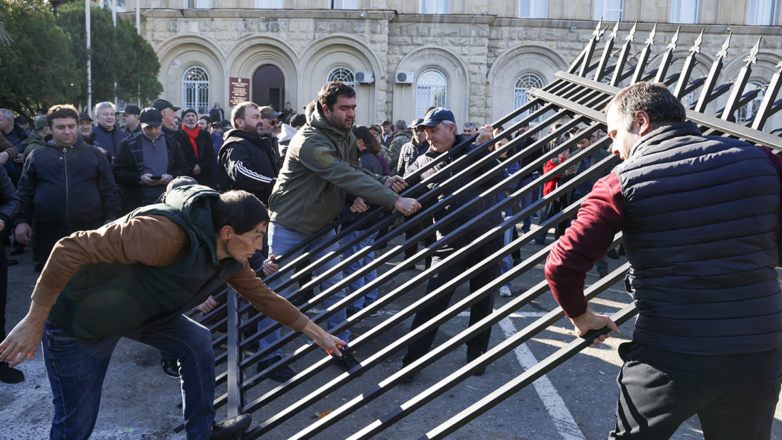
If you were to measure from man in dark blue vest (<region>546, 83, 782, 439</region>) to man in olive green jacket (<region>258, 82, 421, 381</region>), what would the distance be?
191 cm

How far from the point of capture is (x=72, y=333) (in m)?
2.65

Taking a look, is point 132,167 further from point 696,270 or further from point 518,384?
point 696,270

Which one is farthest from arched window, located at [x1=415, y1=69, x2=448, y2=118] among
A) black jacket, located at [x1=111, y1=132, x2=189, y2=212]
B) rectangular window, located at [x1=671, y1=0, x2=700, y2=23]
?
black jacket, located at [x1=111, y1=132, x2=189, y2=212]

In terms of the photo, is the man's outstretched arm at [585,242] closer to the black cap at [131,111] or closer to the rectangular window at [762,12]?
the black cap at [131,111]

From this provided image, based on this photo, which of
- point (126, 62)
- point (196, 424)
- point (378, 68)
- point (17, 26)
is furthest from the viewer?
point (378, 68)

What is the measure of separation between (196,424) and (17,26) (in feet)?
38.1

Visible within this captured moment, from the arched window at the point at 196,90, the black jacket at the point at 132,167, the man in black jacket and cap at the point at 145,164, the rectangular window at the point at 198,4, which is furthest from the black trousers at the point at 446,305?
the rectangular window at the point at 198,4

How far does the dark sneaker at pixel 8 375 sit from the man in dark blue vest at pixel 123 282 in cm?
187

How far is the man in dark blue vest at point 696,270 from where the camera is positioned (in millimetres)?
2086

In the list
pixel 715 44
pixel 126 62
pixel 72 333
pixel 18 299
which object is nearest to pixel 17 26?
pixel 126 62

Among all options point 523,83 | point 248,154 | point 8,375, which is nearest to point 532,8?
point 523,83

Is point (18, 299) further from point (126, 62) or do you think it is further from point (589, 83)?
point (126, 62)

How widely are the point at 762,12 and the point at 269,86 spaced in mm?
18828

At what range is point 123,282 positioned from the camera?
261 cm
